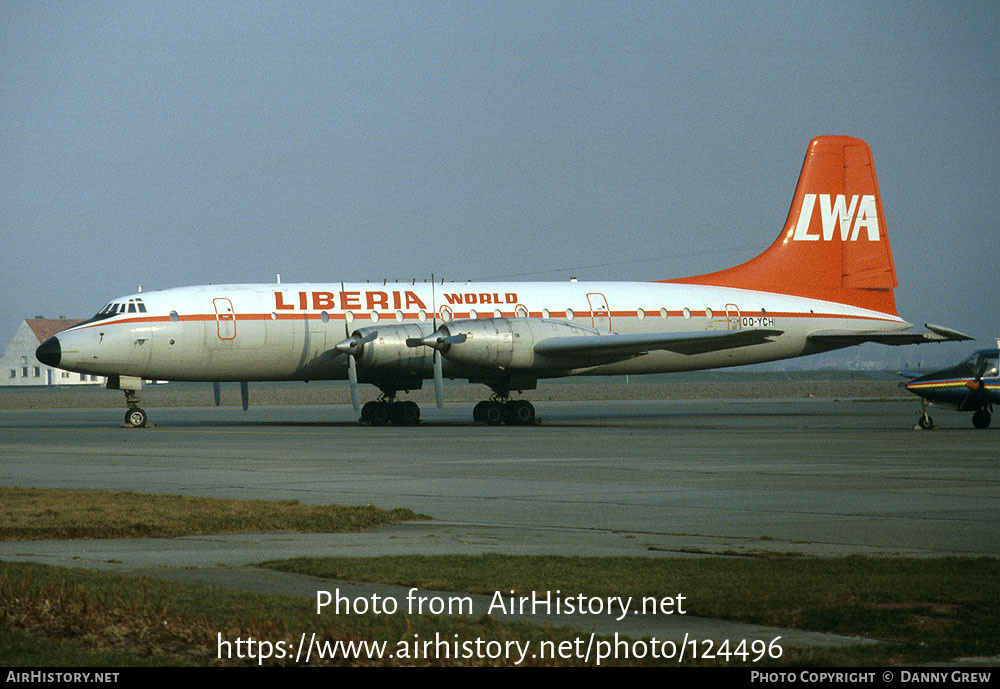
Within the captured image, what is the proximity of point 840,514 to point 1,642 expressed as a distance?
9194 millimetres

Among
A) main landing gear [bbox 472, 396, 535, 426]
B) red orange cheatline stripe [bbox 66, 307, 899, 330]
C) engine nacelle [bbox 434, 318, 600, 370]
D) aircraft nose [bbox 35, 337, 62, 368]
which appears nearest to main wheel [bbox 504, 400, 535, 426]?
main landing gear [bbox 472, 396, 535, 426]

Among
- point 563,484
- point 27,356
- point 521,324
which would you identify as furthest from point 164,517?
point 27,356

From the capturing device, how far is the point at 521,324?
1388 inches

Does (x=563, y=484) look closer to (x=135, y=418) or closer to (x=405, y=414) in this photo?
(x=405, y=414)

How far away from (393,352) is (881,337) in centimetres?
1605

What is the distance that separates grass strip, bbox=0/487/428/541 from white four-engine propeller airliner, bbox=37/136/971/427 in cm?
1964

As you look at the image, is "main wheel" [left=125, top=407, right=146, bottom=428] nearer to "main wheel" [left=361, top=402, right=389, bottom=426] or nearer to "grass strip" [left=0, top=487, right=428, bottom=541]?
"main wheel" [left=361, top=402, right=389, bottom=426]

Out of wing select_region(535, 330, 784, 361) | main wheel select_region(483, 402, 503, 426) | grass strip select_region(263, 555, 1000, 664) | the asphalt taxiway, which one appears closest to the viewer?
grass strip select_region(263, 555, 1000, 664)

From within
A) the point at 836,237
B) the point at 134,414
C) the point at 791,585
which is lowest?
the point at 791,585

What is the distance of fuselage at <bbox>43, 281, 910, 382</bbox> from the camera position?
1382 inches

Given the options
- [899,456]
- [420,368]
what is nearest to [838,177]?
[420,368]

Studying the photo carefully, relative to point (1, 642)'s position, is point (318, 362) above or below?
above
